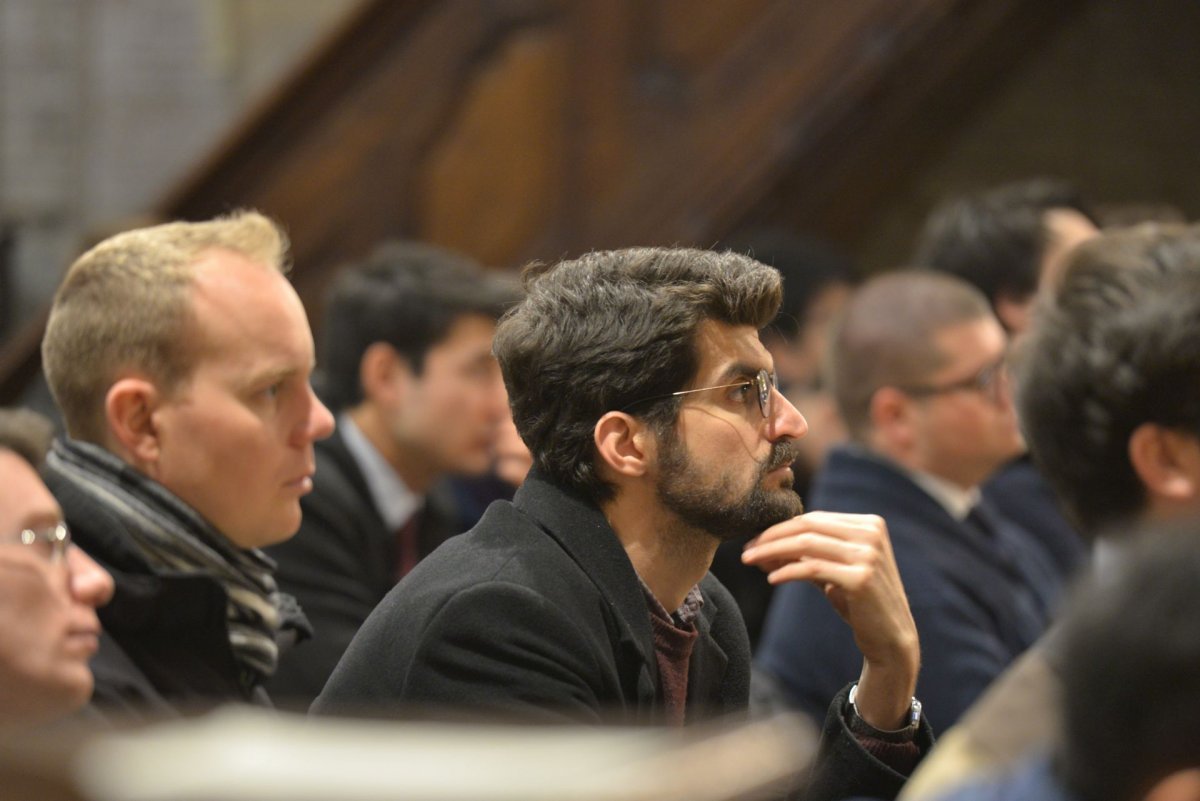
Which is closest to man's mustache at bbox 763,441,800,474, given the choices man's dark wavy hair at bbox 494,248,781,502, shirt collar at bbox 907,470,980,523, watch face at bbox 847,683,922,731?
man's dark wavy hair at bbox 494,248,781,502

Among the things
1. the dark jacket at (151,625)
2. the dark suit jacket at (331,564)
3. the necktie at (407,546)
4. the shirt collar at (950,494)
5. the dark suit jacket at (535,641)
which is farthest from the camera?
the necktie at (407,546)

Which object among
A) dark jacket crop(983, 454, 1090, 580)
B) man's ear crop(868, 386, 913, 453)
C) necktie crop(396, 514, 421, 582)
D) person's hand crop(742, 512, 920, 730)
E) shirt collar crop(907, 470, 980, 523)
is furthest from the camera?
necktie crop(396, 514, 421, 582)

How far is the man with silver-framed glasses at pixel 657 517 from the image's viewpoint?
204 centimetres

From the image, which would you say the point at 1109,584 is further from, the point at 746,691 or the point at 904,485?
the point at 904,485

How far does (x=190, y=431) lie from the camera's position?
2607 mm

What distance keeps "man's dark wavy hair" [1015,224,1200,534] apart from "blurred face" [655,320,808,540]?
33cm

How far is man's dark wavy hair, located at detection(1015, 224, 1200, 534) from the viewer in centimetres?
210

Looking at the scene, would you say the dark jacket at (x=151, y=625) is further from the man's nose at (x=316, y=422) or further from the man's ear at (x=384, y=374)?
the man's ear at (x=384, y=374)

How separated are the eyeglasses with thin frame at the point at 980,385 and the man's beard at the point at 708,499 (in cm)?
175

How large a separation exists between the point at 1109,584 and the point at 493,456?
10.9ft

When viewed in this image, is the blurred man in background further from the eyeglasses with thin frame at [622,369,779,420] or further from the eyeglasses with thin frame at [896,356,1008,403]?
the eyeglasses with thin frame at [622,369,779,420]

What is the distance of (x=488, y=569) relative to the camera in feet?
6.65

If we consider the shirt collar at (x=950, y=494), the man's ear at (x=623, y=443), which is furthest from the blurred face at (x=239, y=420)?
the shirt collar at (x=950, y=494)

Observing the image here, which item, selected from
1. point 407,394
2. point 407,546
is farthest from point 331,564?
point 407,394
